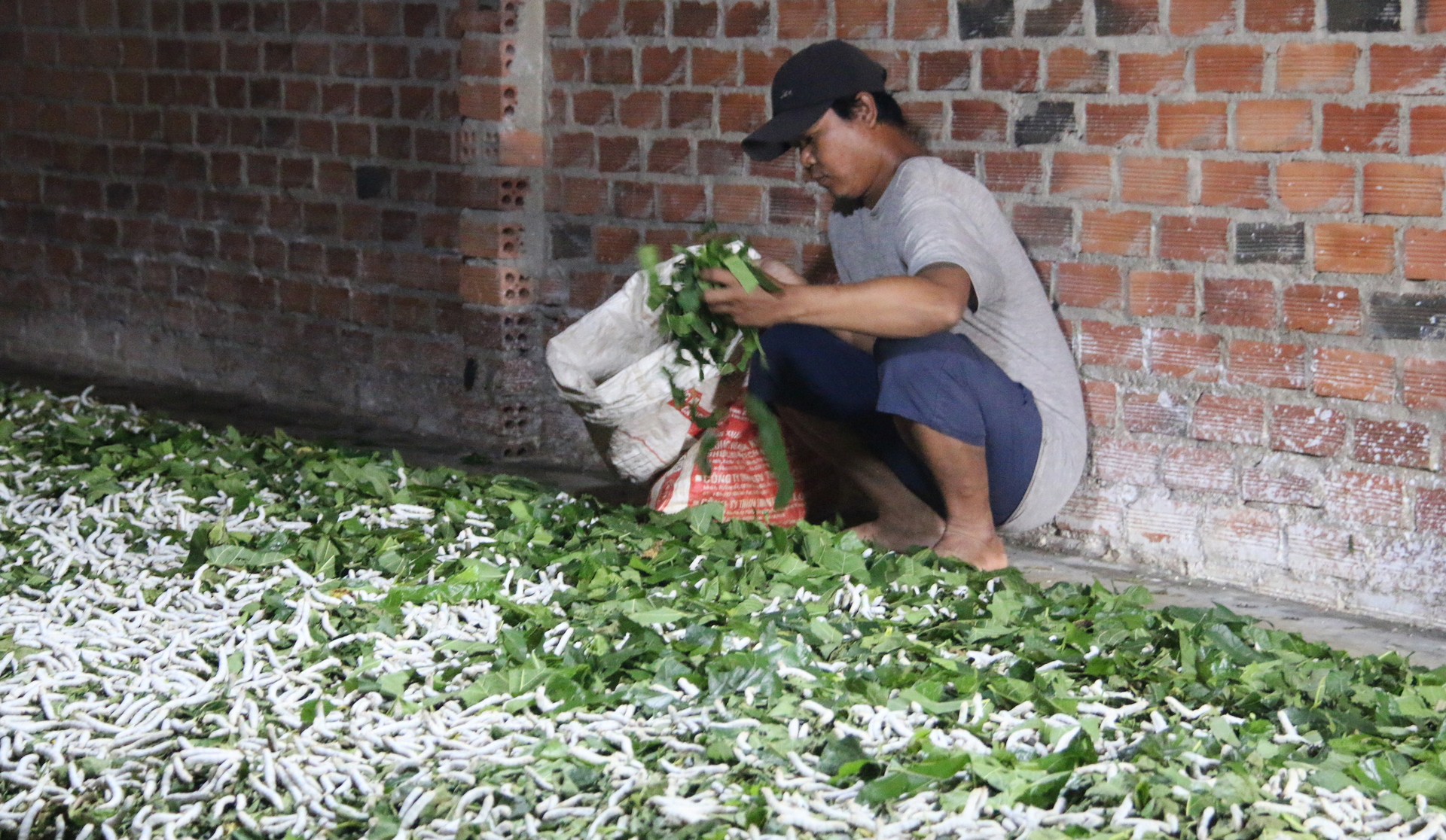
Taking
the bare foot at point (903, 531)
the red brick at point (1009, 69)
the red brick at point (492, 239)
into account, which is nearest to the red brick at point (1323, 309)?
the red brick at point (1009, 69)

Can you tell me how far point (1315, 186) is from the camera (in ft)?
9.63

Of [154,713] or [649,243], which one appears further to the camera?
[649,243]

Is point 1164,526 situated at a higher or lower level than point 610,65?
lower

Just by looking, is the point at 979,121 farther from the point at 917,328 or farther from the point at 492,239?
the point at 492,239

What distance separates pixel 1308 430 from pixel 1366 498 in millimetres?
172

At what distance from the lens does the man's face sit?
122 inches

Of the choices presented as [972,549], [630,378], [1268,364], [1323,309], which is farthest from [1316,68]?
[630,378]

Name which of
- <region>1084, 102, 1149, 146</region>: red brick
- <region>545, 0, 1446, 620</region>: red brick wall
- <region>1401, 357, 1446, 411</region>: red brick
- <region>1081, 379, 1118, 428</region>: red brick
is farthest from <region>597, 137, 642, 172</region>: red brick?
<region>1401, 357, 1446, 411</region>: red brick

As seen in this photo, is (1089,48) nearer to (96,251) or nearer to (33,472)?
(33,472)

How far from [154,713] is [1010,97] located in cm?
215

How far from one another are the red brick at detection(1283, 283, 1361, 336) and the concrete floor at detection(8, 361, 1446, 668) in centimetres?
55

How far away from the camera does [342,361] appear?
482 cm

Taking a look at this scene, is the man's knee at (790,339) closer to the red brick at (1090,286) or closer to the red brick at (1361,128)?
the red brick at (1090,286)

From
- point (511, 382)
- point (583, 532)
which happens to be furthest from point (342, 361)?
point (583, 532)
